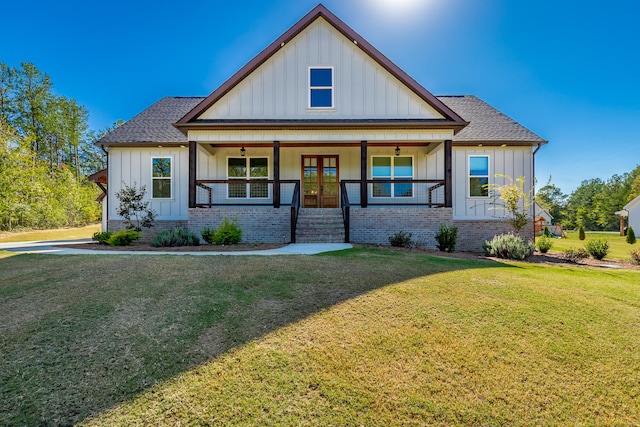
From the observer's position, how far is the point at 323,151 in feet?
44.0

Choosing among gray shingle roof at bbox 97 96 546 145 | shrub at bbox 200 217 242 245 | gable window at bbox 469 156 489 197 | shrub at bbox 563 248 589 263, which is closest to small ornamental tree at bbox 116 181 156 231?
gray shingle roof at bbox 97 96 546 145

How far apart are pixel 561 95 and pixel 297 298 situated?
→ 24.7 meters

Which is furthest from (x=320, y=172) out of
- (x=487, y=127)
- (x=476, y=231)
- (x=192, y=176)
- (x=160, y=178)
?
(x=487, y=127)

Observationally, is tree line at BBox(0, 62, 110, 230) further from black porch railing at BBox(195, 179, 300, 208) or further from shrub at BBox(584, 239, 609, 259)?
shrub at BBox(584, 239, 609, 259)

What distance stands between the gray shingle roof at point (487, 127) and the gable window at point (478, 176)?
89 cm

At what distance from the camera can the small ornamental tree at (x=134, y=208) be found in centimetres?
1180

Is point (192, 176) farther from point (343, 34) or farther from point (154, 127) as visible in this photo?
point (343, 34)

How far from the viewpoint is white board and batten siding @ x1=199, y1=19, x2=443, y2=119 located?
1145 centimetres

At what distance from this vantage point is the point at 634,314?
13.4ft

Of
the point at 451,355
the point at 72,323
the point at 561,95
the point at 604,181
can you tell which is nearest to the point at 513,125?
the point at 561,95

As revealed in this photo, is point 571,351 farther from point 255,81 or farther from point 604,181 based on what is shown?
point 604,181

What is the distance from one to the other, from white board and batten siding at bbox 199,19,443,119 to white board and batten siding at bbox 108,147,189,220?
3.11 meters

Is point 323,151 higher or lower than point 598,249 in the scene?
higher

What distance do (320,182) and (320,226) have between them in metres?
3.37
